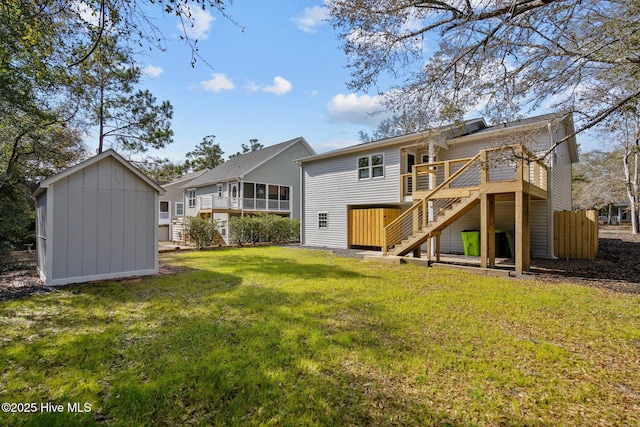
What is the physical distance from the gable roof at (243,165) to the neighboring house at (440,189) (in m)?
6.76

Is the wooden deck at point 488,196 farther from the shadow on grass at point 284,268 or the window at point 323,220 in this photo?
the window at point 323,220

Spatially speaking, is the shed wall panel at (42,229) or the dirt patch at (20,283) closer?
the dirt patch at (20,283)

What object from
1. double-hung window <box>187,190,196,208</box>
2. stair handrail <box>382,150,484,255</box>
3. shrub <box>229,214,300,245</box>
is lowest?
shrub <box>229,214,300,245</box>

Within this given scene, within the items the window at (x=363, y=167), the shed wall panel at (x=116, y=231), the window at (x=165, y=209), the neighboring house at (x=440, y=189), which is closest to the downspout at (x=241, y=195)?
the neighboring house at (x=440, y=189)

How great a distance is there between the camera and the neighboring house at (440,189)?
7.98 meters

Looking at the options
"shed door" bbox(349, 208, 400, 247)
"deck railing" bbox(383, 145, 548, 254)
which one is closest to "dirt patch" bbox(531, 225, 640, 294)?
"deck railing" bbox(383, 145, 548, 254)

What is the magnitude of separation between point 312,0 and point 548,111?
566 centimetres

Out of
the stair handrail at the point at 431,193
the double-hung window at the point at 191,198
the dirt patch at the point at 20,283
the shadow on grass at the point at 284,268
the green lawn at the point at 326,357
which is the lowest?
the green lawn at the point at 326,357

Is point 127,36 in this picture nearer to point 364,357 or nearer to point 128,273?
point 364,357

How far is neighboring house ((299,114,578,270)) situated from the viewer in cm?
798

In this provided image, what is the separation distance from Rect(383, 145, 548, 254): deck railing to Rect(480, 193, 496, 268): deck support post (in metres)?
0.44

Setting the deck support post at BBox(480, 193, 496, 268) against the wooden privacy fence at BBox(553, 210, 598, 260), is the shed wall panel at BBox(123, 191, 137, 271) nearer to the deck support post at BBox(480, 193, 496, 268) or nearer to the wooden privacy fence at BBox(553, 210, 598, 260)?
the deck support post at BBox(480, 193, 496, 268)

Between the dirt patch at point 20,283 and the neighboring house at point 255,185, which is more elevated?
the neighboring house at point 255,185

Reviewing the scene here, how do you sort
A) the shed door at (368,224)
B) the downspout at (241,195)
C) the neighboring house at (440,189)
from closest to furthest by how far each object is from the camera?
the neighboring house at (440,189) < the shed door at (368,224) < the downspout at (241,195)
